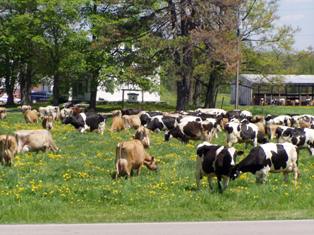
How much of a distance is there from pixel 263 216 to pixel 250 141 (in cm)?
1537

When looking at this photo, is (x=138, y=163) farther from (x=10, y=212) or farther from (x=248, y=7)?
(x=248, y=7)

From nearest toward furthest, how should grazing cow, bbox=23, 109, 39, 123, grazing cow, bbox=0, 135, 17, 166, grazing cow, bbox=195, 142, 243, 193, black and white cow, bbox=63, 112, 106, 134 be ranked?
grazing cow, bbox=195, 142, 243, 193, grazing cow, bbox=0, 135, 17, 166, black and white cow, bbox=63, 112, 106, 134, grazing cow, bbox=23, 109, 39, 123

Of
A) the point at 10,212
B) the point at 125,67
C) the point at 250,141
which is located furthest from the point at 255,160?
the point at 125,67

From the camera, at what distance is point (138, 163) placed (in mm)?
18156

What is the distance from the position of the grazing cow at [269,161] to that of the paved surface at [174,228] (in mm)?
4553

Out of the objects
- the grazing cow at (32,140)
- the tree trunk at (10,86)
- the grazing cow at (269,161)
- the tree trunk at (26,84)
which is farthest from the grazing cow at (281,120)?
the tree trunk at (10,86)

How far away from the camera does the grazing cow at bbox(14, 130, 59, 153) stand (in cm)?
2273

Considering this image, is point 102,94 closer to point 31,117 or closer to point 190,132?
point 31,117

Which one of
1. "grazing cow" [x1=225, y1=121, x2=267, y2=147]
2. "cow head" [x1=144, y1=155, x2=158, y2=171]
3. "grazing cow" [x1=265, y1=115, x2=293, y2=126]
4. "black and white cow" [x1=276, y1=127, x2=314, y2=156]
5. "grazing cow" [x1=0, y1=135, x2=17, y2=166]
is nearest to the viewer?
"cow head" [x1=144, y1=155, x2=158, y2=171]

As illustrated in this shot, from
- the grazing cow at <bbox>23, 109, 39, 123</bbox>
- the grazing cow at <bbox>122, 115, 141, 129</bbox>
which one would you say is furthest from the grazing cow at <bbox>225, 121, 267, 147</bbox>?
the grazing cow at <bbox>23, 109, 39, 123</bbox>

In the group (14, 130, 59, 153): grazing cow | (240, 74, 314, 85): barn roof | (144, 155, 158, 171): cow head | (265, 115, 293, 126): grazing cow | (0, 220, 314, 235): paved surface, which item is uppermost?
(240, 74, 314, 85): barn roof

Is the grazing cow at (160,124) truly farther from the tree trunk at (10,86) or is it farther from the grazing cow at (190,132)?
the tree trunk at (10,86)

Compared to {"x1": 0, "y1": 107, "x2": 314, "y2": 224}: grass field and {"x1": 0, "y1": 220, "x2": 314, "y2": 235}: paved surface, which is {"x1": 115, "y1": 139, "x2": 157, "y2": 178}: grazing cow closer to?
{"x1": 0, "y1": 107, "x2": 314, "y2": 224}: grass field

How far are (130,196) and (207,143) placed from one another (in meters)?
3.18
